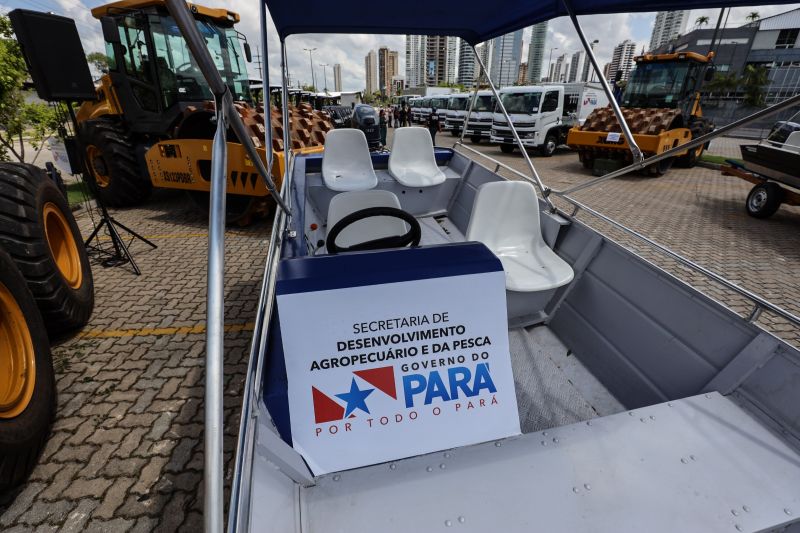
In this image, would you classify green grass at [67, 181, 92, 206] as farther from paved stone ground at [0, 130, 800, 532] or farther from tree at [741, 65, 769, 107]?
tree at [741, 65, 769, 107]

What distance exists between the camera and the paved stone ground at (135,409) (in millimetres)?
1808

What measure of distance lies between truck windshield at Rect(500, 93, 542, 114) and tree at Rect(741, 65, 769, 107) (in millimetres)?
26054

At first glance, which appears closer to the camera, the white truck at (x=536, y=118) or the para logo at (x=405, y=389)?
the para logo at (x=405, y=389)

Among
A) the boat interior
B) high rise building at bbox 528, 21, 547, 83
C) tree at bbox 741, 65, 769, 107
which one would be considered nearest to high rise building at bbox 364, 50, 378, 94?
high rise building at bbox 528, 21, 547, 83

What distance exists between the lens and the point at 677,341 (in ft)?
6.23

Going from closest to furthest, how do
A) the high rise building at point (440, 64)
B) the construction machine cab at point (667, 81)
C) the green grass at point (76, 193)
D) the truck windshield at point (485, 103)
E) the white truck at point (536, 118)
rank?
the green grass at point (76, 193)
the construction machine cab at point (667, 81)
the white truck at point (536, 118)
the truck windshield at point (485, 103)
the high rise building at point (440, 64)

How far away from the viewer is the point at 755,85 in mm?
27328

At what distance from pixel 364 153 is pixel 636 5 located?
121 inches

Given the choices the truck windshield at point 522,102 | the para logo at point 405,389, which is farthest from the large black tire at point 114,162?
the truck windshield at point 522,102

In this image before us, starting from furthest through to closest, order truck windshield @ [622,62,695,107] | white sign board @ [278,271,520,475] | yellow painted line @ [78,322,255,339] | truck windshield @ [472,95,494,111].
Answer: truck windshield @ [472,95,494,111]
truck windshield @ [622,62,695,107]
yellow painted line @ [78,322,255,339]
white sign board @ [278,271,520,475]

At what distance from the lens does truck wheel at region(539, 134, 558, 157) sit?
500 inches

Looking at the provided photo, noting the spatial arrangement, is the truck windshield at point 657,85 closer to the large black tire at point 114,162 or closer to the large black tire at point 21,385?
the large black tire at point 114,162

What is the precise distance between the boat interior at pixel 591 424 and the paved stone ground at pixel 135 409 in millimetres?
1118

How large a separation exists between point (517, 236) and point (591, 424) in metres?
1.76
